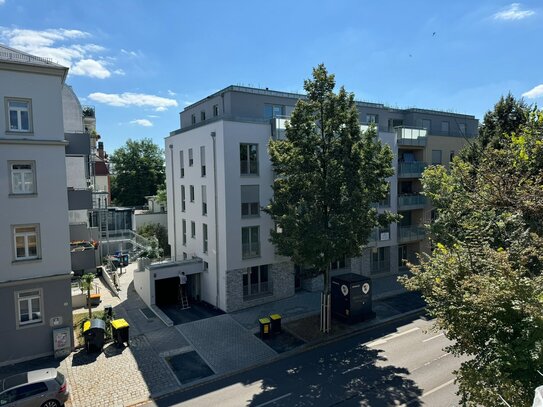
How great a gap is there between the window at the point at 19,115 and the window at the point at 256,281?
13.0 m

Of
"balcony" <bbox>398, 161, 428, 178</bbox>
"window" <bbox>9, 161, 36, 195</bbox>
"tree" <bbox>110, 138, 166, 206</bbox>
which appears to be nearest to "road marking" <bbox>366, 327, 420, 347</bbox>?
"balcony" <bbox>398, 161, 428, 178</bbox>

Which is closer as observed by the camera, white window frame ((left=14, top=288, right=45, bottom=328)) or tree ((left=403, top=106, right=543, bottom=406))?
tree ((left=403, top=106, right=543, bottom=406))

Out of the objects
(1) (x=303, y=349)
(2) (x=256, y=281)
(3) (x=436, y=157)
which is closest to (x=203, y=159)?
(2) (x=256, y=281)

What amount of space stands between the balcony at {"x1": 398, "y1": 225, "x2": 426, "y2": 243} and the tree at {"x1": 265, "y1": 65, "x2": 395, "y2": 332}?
1234 cm

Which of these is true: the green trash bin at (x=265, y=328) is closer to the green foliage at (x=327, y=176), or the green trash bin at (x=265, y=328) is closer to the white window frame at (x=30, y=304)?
the green foliage at (x=327, y=176)

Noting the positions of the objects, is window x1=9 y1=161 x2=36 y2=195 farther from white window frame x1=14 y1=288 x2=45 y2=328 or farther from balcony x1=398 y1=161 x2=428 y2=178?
balcony x1=398 y1=161 x2=428 y2=178

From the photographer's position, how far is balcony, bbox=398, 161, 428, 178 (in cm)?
2898

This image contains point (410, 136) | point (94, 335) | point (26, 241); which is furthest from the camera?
point (410, 136)

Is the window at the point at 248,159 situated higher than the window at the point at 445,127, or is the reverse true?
the window at the point at 445,127

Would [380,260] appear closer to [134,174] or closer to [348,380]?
[348,380]

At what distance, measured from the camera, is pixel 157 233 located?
37375 millimetres

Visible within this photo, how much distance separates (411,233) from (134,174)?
42199 millimetres

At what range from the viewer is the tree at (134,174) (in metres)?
57.1

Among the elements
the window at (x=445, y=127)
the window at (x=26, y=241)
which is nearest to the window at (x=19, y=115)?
the window at (x=26, y=241)
